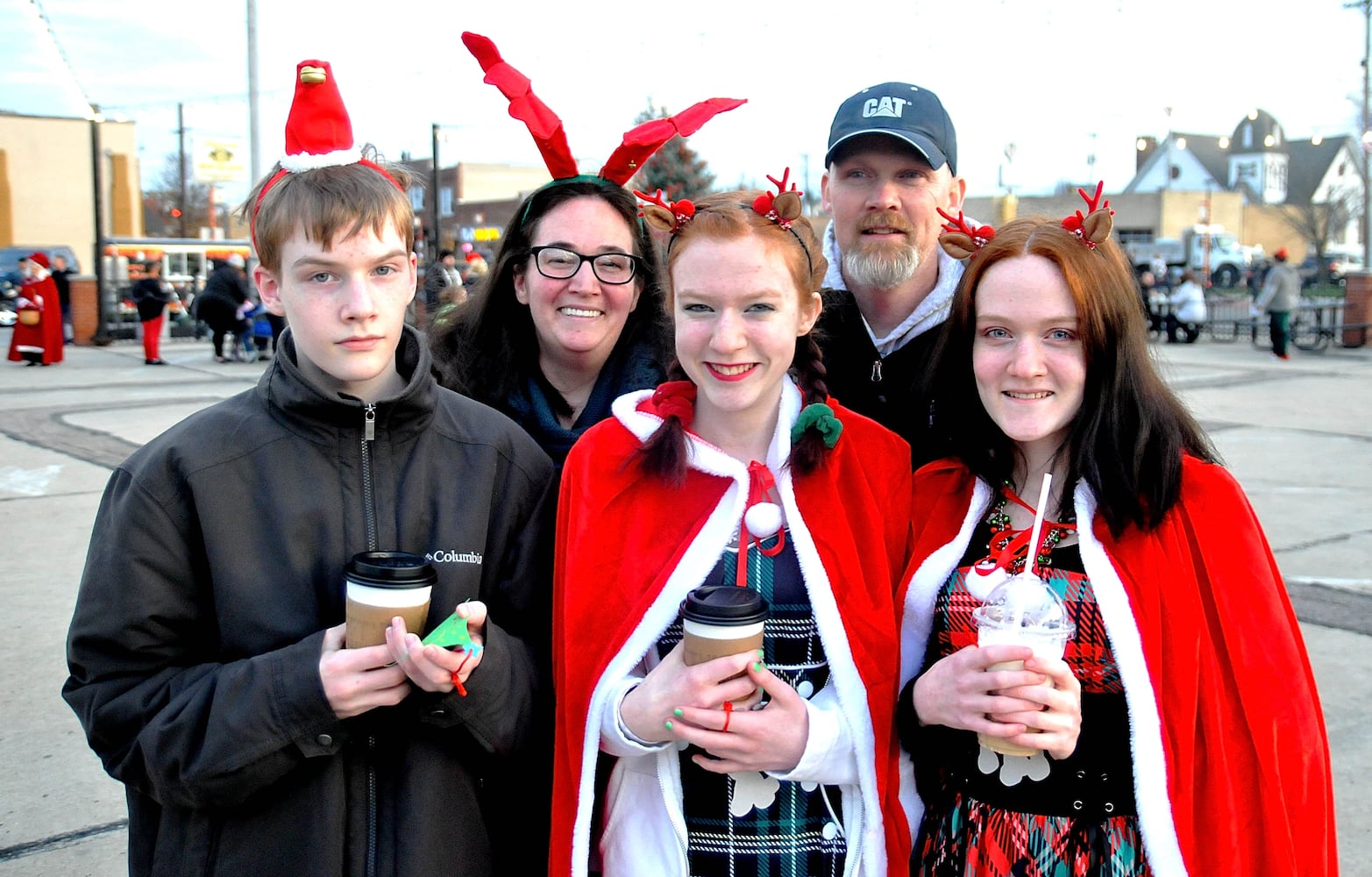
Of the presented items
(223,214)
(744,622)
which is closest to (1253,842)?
(744,622)

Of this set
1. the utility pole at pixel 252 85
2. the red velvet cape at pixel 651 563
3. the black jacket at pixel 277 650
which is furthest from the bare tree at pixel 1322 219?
the black jacket at pixel 277 650

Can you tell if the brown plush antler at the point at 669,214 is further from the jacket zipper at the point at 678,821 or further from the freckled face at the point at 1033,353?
the jacket zipper at the point at 678,821

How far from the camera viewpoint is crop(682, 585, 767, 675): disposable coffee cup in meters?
1.96

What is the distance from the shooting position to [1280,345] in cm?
1955

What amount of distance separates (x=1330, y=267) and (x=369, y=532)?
174 feet

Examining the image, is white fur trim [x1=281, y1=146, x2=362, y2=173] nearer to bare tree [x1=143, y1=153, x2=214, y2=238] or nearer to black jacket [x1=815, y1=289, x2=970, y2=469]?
black jacket [x1=815, y1=289, x2=970, y2=469]

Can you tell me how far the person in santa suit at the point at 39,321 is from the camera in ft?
54.0

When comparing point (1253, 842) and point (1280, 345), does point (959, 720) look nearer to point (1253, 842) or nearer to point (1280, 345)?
point (1253, 842)

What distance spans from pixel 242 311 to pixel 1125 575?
18.3 meters

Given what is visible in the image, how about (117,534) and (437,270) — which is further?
(437,270)

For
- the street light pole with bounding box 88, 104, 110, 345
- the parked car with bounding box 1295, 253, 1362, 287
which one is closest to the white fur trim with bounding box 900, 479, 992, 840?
the street light pole with bounding box 88, 104, 110, 345

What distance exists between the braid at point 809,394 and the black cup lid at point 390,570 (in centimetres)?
83

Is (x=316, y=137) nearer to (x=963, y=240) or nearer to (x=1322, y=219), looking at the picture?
(x=963, y=240)

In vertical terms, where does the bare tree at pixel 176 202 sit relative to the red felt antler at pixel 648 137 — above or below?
above
